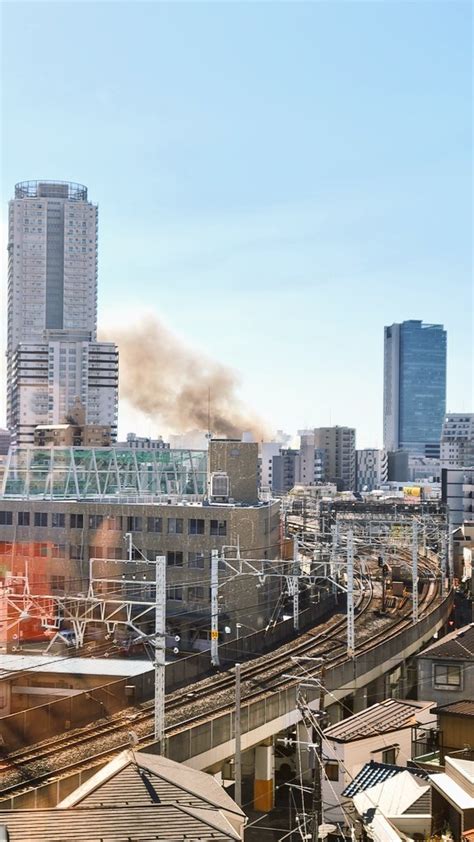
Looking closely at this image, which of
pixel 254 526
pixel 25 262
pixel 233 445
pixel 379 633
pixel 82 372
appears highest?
pixel 25 262

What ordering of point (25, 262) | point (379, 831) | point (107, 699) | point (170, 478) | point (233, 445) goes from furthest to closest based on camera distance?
point (25, 262) < point (170, 478) < point (233, 445) < point (107, 699) < point (379, 831)

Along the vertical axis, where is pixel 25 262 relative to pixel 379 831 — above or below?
above

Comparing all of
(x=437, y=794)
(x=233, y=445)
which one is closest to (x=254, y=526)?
(x=233, y=445)

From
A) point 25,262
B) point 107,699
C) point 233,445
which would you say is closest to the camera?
point 107,699

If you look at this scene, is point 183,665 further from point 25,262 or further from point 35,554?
point 25,262

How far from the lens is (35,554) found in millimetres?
30484

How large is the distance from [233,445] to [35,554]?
24.1 ft

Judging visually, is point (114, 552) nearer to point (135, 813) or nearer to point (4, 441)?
point (135, 813)

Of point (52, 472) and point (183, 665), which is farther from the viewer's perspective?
point (52, 472)

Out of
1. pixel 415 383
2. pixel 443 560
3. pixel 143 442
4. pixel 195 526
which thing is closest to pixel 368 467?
pixel 143 442

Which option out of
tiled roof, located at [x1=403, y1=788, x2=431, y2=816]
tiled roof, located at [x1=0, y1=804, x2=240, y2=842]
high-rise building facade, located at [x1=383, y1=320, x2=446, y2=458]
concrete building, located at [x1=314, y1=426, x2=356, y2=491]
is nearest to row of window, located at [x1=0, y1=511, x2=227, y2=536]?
tiled roof, located at [x1=403, y1=788, x2=431, y2=816]

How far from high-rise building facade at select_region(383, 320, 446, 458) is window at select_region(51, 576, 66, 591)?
156 meters

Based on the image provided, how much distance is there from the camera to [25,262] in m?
94.6

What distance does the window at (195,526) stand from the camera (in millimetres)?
28469
